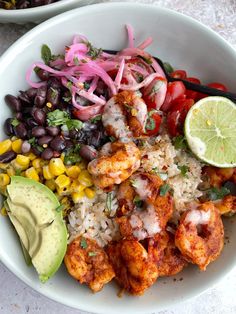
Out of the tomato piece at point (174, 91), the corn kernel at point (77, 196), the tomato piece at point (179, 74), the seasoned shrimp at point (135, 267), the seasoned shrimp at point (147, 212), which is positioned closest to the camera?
the seasoned shrimp at point (135, 267)

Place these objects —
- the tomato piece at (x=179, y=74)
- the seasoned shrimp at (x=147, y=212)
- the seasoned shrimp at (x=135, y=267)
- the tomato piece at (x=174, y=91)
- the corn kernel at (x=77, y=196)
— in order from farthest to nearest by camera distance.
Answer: the tomato piece at (x=179, y=74), the tomato piece at (x=174, y=91), the corn kernel at (x=77, y=196), the seasoned shrimp at (x=147, y=212), the seasoned shrimp at (x=135, y=267)

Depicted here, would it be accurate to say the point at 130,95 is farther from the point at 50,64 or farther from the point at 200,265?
the point at 200,265

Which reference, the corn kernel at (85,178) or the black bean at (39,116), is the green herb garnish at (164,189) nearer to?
the corn kernel at (85,178)

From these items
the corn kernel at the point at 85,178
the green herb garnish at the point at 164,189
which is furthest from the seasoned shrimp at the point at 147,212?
the corn kernel at the point at 85,178

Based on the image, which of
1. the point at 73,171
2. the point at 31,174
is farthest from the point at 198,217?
the point at 31,174

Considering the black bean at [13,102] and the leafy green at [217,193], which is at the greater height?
the black bean at [13,102]
